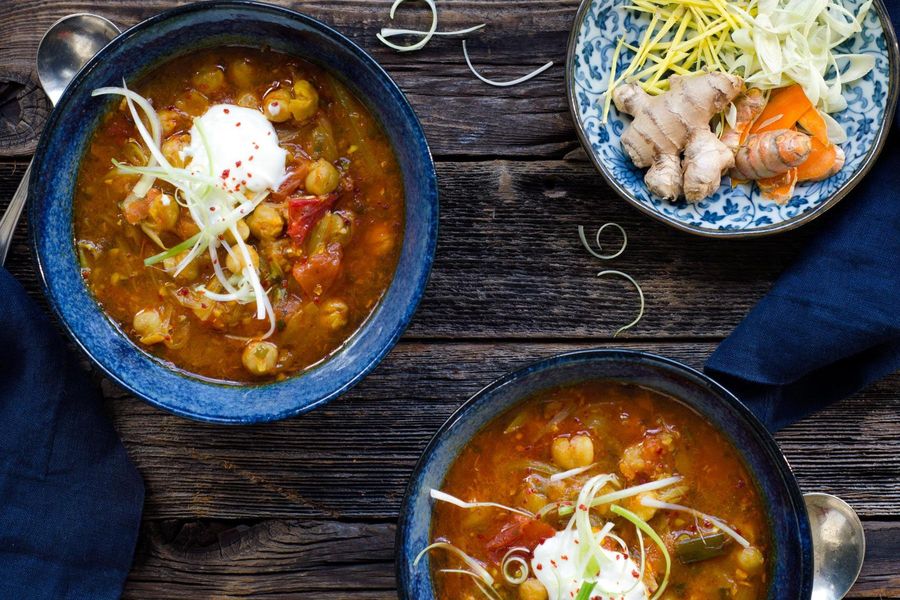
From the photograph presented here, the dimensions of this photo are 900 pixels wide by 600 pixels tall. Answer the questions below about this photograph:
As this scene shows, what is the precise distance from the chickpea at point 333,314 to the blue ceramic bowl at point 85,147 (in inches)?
3.4

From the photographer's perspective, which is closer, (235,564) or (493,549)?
(493,549)

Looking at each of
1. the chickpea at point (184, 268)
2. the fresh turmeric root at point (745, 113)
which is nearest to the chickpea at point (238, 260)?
the chickpea at point (184, 268)

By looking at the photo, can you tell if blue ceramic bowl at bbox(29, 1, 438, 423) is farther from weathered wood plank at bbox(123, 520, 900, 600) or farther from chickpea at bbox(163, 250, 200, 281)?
weathered wood plank at bbox(123, 520, 900, 600)

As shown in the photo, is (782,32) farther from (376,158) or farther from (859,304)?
(376,158)

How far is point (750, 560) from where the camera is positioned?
8.80 ft

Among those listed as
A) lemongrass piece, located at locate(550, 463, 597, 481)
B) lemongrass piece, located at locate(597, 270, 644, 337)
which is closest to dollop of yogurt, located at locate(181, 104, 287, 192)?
lemongrass piece, located at locate(597, 270, 644, 337)

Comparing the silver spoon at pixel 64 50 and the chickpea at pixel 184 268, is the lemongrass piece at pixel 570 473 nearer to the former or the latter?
the chickpea at pixel 184 268

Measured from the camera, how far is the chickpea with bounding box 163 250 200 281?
264cm

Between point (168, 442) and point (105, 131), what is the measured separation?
1128 millimetres

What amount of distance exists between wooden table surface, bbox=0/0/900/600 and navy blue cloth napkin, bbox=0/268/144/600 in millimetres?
109

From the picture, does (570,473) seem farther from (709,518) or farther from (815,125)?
(815,125)

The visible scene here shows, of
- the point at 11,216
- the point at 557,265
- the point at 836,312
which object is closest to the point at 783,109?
the point at 836,312

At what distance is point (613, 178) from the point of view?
2.77 m

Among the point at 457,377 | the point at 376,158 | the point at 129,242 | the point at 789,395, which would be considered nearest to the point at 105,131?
the point at 129,242
